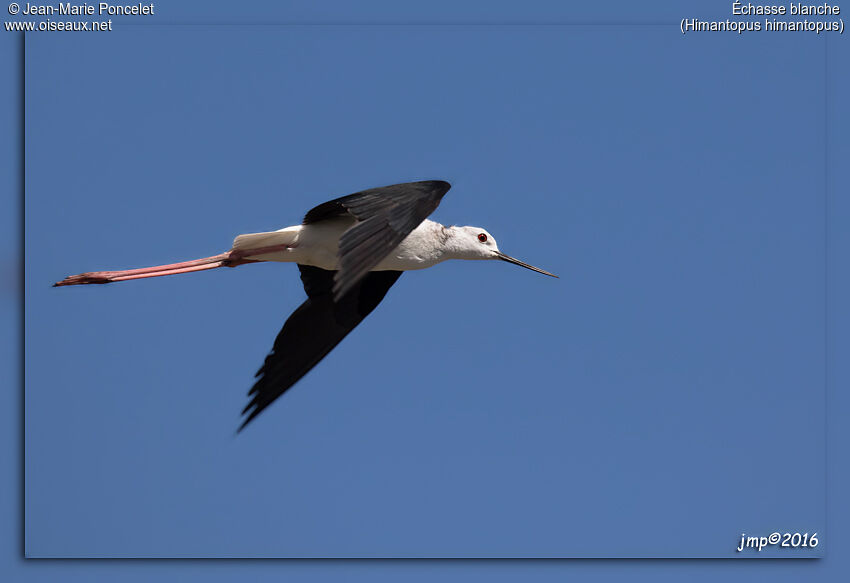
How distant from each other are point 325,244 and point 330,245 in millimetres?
34

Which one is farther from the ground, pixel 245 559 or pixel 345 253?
pixel 345 253

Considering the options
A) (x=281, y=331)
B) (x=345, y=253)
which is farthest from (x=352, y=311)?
(x=345, y=253)

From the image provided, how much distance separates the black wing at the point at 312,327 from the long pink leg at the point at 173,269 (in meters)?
0.51

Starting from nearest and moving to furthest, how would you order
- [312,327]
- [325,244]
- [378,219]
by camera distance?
[378,219], [325,244], [312,327]

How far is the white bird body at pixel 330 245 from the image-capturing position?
861cm

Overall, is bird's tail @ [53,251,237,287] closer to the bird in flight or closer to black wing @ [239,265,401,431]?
the bird in flight

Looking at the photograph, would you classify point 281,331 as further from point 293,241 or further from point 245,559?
point 245,559

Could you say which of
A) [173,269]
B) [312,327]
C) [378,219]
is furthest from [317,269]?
[378,219]

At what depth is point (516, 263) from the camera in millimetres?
9430

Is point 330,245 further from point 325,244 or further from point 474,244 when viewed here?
point 474,244

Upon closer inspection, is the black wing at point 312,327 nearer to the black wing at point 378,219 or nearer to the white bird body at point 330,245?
the white bird body at point 330,245

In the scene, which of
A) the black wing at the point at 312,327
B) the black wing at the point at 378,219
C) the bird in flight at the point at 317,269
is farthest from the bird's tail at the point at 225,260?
the black wing at the point at 378,219

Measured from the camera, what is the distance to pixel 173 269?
29.1 feet

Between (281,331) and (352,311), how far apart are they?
1.69ft
